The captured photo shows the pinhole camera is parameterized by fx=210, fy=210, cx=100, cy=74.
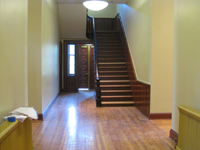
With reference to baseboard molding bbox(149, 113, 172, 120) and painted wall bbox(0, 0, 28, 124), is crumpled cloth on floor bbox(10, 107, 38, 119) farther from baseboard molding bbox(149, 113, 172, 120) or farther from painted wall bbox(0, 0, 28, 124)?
baseboard molding bbox(149, 113, 172, 120)

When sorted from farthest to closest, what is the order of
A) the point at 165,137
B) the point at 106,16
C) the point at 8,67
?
the point at 106,16 < the point at 165,137 < the point at 8,67

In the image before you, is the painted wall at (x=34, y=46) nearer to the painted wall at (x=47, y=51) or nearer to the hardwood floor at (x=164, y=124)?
the painted wall at (x=47, y=51)

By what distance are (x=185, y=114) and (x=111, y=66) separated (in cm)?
583

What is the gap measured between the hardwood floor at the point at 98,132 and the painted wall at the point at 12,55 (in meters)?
0.95

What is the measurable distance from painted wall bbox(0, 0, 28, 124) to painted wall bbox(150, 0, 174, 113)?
308 centimetres

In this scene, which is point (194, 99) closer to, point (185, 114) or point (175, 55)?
point (185, 114)

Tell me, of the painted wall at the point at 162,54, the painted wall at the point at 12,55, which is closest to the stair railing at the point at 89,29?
the painted wall at the point at 162,54

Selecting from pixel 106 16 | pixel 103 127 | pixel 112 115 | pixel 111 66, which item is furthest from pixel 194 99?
pixel 106 16

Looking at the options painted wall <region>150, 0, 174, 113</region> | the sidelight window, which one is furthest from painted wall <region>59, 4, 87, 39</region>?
painted wall <region>150, 0, 174, 113</region>

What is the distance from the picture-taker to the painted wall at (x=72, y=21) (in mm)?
8836

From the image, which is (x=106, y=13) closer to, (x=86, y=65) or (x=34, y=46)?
(x=86, y=65)

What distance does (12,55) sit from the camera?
292 cm

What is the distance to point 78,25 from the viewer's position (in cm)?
968

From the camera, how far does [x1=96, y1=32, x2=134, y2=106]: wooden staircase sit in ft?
23.4
